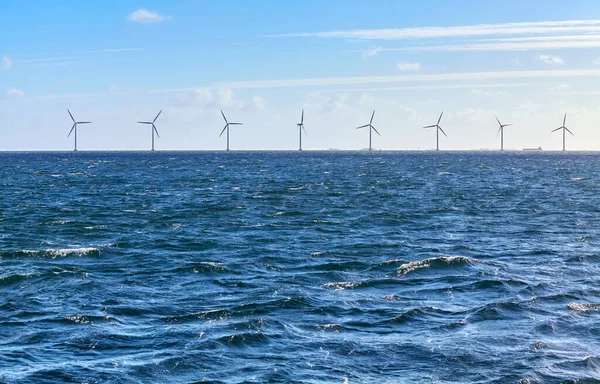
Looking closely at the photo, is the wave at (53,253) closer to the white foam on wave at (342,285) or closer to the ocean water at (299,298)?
the ocean water at (299,298)

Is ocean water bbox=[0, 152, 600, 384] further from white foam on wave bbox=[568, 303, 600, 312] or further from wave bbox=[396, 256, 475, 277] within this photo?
wave bbox=[396, 256, 475, 277]

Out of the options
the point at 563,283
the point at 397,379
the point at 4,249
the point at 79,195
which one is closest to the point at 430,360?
the point at 397,379

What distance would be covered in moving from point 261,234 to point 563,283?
75.6 ft

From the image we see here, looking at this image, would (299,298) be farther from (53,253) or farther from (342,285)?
(53,253)

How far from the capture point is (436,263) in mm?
39812

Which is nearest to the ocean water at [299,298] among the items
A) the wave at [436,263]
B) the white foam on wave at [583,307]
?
the white foam on wave at [583,307]

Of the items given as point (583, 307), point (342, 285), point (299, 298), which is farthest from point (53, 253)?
point (583, 307)

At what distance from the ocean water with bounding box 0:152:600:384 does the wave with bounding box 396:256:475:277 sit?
0.17 meters

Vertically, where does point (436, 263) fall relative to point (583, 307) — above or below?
above

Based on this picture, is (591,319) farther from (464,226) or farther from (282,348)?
(464,226)

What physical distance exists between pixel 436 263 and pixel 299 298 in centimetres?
1127

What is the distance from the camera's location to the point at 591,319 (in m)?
28.3

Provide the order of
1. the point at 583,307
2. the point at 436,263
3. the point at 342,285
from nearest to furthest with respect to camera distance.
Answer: the point at 583,307, the point at 342,285, the point at 436,263

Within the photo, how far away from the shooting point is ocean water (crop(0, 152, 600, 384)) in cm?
2262
